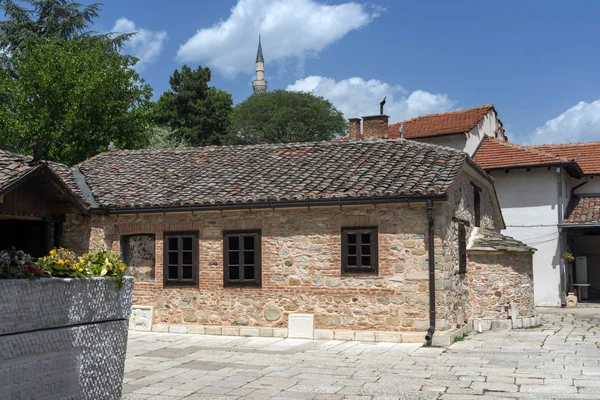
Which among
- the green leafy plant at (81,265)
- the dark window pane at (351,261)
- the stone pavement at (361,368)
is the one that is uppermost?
the green leafy plant at (81,265)

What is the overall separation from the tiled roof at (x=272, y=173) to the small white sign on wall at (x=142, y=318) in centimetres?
249

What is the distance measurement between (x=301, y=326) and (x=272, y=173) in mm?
4008

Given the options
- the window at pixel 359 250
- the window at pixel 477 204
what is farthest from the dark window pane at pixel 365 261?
the window at pixel 477 204

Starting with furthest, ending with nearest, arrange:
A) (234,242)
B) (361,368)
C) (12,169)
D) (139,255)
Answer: (139,255), (234,242), (361,368), (12,169)

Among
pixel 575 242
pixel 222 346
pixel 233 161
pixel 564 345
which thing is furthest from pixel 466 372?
pixel 575 242

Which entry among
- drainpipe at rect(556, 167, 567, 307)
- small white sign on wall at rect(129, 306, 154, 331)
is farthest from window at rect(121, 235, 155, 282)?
drainpipe at rect(556, 167, 567, 307)

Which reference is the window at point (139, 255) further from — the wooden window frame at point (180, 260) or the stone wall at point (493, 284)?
the stone wall at point (493, 284)

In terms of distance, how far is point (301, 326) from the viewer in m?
14.1

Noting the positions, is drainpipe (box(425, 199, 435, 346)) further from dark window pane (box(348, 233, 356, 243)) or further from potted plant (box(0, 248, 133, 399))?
potted plant (box(0, 248, 133, 399))

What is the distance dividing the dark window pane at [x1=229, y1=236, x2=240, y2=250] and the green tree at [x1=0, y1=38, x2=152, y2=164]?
45.7 feet

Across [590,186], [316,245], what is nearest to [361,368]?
[316,245]

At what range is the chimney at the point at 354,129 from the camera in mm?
22656

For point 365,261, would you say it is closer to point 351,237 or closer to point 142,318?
point 351,237

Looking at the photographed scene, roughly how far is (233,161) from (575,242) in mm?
17509
